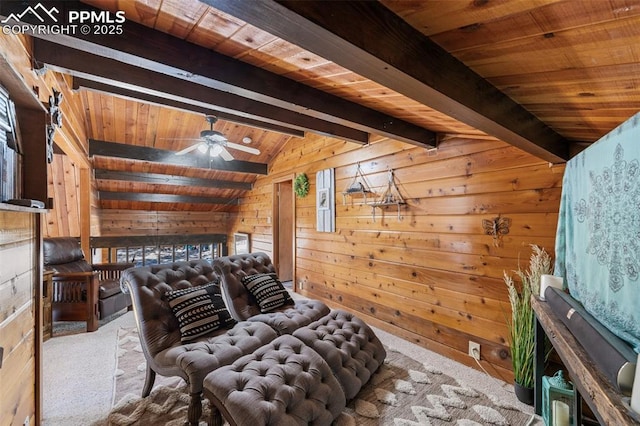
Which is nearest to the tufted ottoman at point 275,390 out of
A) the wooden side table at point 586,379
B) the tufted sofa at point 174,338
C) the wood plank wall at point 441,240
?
the tufted sofa at point 174,338

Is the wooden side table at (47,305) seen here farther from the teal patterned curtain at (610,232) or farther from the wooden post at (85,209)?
the teal patterned curtain at (610,232)

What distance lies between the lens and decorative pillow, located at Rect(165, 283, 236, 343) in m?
2.07

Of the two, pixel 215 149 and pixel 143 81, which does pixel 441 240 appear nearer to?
pixel 215 149

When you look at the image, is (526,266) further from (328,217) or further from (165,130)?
(165,130)

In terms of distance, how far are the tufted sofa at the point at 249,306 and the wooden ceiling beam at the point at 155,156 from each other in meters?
2.45

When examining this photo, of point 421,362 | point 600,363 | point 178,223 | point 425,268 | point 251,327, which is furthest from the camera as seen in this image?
point 178,223

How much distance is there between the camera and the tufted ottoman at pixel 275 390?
4.66 feet

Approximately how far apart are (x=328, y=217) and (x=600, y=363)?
11.3 feet

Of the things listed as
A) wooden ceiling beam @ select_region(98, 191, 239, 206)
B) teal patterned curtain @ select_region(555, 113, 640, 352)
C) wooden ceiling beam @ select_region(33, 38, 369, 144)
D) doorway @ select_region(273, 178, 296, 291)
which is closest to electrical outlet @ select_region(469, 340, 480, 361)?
teal patterned curtain @ select_region(555, 113, 640, 352)

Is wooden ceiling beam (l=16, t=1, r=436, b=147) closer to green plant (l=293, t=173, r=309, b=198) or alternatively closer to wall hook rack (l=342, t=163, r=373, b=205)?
wall hook rack (l=342, t=163, r=373, b=205)

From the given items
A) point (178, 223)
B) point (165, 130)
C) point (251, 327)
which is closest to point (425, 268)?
point (251, 327)

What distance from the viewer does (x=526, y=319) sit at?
6.90 ft

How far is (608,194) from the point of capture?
1188mm

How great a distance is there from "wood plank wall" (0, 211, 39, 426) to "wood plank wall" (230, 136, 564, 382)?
3067mm
